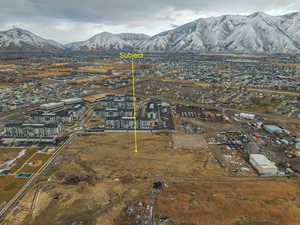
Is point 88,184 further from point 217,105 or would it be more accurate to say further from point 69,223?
point 217,105

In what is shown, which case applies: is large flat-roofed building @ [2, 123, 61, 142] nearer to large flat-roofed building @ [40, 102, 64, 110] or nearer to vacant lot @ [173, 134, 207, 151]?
large flat-roofed building @ [40, 102, 64, 110]

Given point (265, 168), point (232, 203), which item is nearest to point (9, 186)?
point (232, 203)

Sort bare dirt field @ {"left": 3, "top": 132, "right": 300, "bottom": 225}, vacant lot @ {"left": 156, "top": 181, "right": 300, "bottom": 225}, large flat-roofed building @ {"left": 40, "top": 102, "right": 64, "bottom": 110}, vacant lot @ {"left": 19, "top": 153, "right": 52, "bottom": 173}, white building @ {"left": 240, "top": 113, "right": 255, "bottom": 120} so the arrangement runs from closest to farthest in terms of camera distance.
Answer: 1. vacant lot @ {"left": 156, "top": 181, "right": 300, "bottom": 225}
2. bare dirt field @ {"left": 3, "top": 132, "right": 300, "bottom": 225}
3. vacant lot @ {"left": 19, "top": 153, "right": 52, "bottom": 173}
4. white building @ {"left": 240, "top": 113, "right": 255, "bottom": 120}
5. large flat-roofed building @ {"left": 40, "top": 102, "right": 64, "bottom": 110}

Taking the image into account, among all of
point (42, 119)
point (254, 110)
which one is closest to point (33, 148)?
point (42, 119)

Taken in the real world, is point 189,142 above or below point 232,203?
above

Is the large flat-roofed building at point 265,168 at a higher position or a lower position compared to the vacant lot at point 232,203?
higher

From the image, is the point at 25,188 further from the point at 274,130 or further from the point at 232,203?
the point at 274,130

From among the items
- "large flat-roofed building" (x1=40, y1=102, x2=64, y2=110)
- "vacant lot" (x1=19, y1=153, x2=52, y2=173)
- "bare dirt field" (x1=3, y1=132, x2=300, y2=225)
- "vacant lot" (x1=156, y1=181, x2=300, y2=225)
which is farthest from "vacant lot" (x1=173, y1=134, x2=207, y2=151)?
"large flat-roofed building" (x1=40, y1=102, x2=64, y2=110)

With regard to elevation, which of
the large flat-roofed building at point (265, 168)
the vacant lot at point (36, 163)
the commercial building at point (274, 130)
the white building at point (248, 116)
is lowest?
the vacant lot at point (36, 163)

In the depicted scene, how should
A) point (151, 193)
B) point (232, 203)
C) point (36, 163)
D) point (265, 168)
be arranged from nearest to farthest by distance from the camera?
point (232, 203) < point (151, 193) < point (265, 168) < point (36, 163)

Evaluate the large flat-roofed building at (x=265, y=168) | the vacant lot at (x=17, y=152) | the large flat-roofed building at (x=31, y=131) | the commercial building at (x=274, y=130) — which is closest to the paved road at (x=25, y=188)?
the vacant lot at (x=17, y=152)

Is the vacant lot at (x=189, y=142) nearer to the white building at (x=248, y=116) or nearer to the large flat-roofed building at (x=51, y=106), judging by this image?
the white building at (x=248, y=116)
